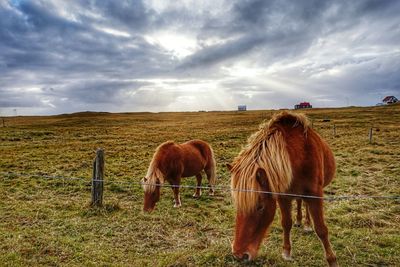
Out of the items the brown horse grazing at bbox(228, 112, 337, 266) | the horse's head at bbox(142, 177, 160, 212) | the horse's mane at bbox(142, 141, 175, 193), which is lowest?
the horse's head at bbox(142, 177, 160, 212)

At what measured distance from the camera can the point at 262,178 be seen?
12.6ft

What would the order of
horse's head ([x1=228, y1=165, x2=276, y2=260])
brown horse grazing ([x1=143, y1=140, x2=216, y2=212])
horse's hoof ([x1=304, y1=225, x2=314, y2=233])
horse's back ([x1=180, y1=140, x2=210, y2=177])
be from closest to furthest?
1. horse's head ([x1=228, y1=165, x2=276, y2=260])
2. horse's hoof ([x1=304, y1=225, x2=314, y2=233])
3. brown horse grazing ([x1=143, y1=140, x2=216, y2=212])
4. horse's back ([x1=180, y1=140, x2=210, y2=177])

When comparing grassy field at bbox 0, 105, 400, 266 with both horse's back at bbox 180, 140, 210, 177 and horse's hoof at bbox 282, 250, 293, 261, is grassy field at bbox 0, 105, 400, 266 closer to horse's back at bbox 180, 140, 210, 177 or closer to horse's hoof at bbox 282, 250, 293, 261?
horse's hoof at bbox 282, 250, 293, 261

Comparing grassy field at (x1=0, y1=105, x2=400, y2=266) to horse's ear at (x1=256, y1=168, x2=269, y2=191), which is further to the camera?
grassy field at (x1=0, y1=105, x2=400, y2=266)

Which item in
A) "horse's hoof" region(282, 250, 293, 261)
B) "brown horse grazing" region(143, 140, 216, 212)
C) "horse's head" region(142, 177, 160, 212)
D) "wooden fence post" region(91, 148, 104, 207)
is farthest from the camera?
"wooden fence post" region(91, 148, 104, 207)

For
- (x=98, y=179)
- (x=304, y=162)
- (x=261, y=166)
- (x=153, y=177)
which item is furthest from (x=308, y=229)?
(x=98, y=179)

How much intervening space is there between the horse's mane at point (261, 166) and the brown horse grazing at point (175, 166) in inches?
135

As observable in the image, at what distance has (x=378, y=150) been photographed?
1816cm

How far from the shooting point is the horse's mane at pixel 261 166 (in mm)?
3836

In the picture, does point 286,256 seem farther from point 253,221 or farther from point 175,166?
point 175,166

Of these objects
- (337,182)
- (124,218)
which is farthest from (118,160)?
(337,182)

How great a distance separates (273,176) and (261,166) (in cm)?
21

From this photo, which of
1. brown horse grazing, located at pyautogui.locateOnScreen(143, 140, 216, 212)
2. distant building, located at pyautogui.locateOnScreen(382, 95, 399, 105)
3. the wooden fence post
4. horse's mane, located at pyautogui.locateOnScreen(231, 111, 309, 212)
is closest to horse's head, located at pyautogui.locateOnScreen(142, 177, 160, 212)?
brown horse grazing, located at pyautogui.locateOnScreen(143, 140, 216, 212)

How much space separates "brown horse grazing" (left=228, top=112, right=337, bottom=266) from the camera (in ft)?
12.5
